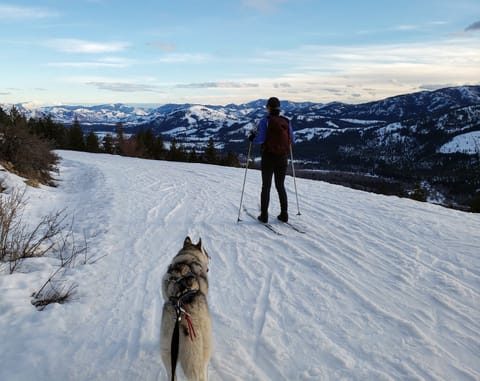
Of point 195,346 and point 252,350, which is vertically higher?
point 195,346

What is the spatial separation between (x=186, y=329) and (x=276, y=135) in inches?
233

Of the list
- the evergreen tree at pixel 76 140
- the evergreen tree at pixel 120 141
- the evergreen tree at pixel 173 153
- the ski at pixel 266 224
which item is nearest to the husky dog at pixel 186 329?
the ski at pixel 266 224

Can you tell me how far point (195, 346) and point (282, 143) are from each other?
5.95 meters

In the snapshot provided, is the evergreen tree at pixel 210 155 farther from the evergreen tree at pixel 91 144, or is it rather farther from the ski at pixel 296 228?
the ski at pixel 296 228

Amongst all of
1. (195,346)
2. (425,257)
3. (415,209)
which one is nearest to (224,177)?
(415,209)

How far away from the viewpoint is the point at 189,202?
1147 cm

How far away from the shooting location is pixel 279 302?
4.87m

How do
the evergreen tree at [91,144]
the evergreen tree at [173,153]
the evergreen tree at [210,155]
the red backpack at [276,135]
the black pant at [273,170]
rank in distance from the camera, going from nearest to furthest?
the red backpack at [276,135], the black pant at [273,170], the evergreen tree at [210,155], the evergreen tree at [173,153], the evergreen tree at [91,144]

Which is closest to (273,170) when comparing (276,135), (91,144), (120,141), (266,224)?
(276,135)

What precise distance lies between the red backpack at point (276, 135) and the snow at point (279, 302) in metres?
1.88

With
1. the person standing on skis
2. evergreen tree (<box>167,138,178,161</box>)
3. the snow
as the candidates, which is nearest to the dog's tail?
the snow

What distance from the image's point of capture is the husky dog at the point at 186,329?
2666mm

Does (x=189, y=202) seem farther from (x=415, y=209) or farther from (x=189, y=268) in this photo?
(x=189, y=268)

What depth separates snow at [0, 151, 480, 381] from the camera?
11.6ft
